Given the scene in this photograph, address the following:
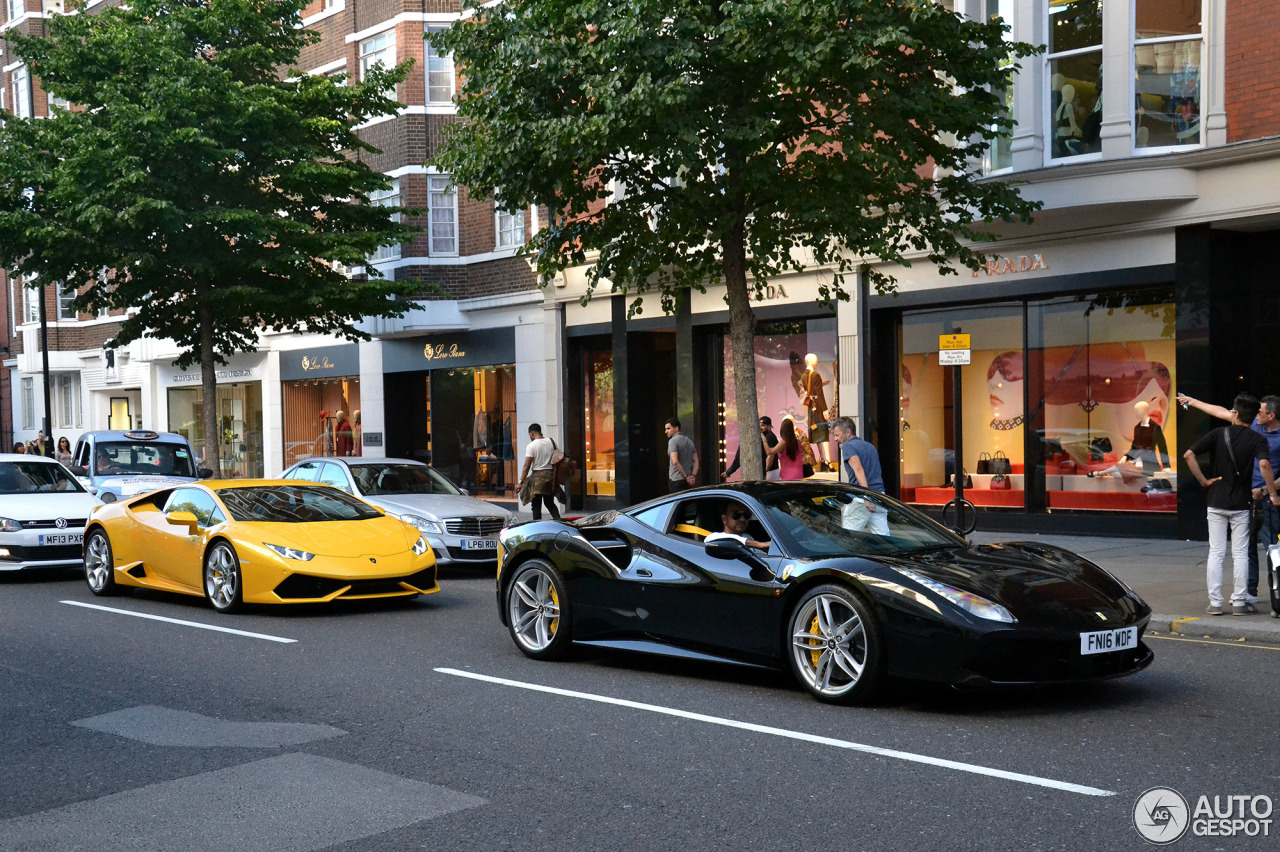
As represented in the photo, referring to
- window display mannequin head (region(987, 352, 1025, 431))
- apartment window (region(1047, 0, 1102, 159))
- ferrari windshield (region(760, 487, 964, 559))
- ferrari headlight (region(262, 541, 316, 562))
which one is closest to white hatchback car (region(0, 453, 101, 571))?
ferrari headlight (region(262, 541, 316, 562))

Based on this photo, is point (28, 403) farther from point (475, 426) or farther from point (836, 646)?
point (836, 646)

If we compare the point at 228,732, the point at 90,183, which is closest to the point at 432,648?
the point at 228,732

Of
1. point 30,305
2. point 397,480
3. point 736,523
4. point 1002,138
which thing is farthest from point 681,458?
point 30,305

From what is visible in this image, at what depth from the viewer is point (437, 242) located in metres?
28.2

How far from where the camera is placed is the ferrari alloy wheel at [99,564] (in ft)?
44.1

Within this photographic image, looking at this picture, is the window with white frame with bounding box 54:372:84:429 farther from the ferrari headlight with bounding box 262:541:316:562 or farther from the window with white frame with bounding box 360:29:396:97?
the ferrari headlight with bounding box 262:541:316:562

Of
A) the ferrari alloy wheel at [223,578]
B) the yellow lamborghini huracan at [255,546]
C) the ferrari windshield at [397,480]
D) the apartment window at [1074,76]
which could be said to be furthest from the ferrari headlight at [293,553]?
the apartment window at [1074,76]

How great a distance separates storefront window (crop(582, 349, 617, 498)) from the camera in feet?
81.7

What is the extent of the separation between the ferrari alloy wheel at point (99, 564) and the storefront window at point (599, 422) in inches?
478

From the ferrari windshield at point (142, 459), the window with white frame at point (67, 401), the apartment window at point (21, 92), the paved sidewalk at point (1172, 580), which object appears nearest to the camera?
the paved sidewalk at point (1172, 580)

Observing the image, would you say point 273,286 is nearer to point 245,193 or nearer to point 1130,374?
point 245,193

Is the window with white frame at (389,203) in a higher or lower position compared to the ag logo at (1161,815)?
higher

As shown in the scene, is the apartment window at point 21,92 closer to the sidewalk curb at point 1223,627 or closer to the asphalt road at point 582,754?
the asphalt road at point 582,754

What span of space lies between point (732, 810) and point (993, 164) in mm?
14243
